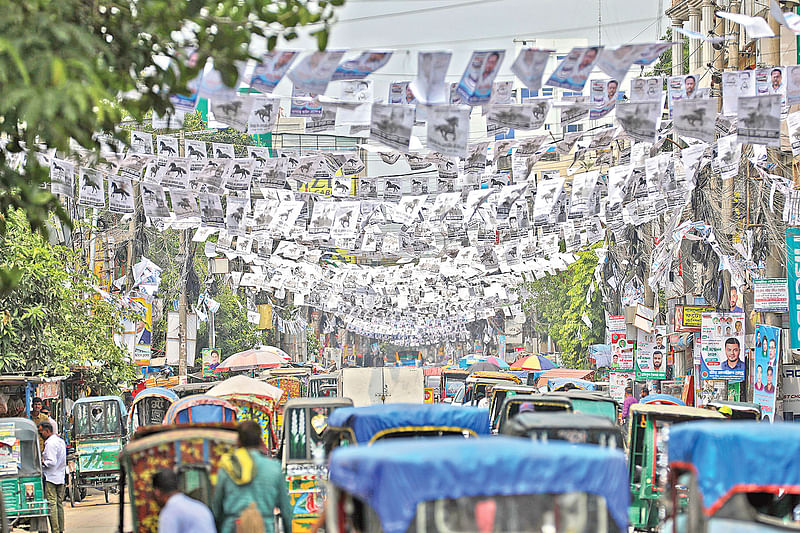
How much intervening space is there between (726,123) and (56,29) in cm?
1390

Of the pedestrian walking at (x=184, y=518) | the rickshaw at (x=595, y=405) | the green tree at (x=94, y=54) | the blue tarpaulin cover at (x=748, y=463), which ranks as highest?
the green tree at (x=94, y=54)

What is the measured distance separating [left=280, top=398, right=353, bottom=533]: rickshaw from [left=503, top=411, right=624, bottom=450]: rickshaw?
9.34ft

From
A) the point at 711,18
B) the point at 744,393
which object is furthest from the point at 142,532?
the point at 711,18

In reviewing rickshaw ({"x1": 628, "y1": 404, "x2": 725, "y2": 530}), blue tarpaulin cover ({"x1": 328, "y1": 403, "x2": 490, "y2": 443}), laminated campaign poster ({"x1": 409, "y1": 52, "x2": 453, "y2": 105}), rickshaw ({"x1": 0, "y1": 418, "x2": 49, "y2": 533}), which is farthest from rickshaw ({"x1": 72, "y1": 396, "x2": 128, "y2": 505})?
laminated campaign poster ({"x1": 409, "y1": 52, "x2": 453, "y2": 105})

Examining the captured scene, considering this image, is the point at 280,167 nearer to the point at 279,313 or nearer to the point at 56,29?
the point at 56,29

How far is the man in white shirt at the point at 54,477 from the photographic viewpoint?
1712cm

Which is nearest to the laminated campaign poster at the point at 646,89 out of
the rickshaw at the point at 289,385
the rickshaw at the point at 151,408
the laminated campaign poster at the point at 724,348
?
the laminated campaign poster at the point at 724,348

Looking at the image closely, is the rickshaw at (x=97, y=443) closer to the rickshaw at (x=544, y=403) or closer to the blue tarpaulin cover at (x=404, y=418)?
the rickshaw at (x=544, y=403)

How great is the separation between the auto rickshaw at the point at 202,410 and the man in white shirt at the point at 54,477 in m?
2.12

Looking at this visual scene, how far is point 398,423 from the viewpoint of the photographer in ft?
41.6

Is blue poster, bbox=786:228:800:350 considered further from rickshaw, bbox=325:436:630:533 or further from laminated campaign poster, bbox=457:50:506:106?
rickshaw, bbox=325:436:630:533

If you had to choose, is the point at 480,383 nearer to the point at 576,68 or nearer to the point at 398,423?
the point at 576,68

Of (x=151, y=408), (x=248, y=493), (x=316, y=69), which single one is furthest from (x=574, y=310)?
(x=248, y=493)

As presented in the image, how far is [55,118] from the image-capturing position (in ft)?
25.1
